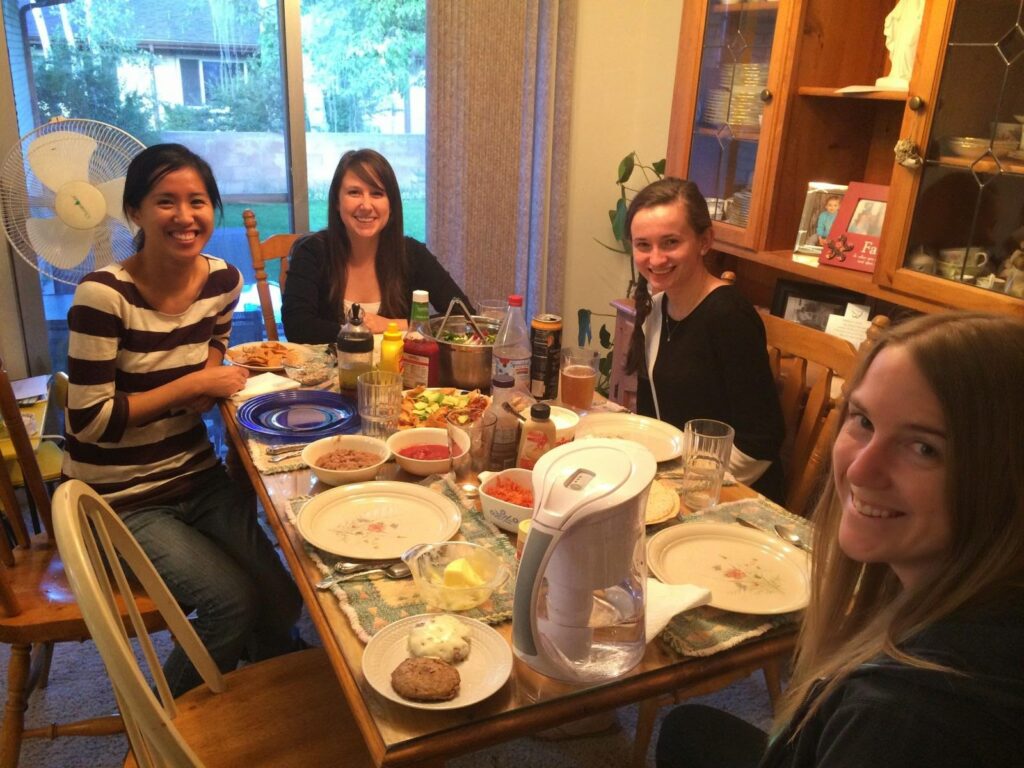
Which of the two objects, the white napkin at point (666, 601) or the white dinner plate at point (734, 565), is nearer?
the white napkin at point (666, 601)

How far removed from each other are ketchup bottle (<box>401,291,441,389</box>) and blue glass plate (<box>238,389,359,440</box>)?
157 mm

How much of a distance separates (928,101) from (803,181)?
22.0 inches

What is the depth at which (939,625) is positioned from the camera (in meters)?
0.77

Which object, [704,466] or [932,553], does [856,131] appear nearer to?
[704,466]

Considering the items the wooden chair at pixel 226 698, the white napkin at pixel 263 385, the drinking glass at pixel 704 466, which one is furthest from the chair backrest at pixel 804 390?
the white napkin at pixel 263 385

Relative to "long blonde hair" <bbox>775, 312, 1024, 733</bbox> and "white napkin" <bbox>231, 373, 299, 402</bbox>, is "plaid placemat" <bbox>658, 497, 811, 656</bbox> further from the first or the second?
"white napkin" <bbox>231, 373, 299, 402</bbox>

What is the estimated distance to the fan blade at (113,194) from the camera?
90.8 inches

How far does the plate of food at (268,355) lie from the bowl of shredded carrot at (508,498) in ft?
2.95

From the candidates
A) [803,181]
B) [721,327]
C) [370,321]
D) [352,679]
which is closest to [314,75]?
[370,321]

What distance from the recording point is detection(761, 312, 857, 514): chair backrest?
5.83 feet

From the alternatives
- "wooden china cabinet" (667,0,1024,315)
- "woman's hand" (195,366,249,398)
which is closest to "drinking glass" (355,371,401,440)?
"woman's hand" (195,366,249,398)

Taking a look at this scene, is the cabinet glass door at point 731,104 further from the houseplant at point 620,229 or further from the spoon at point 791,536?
the spoon at point 791,536

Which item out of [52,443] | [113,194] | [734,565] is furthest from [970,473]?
[52,443]

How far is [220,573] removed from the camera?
5.44ft
